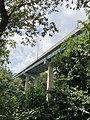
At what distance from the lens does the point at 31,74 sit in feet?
126

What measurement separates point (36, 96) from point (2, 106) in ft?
3.25

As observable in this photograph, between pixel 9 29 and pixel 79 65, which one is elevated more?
pixel 9 29

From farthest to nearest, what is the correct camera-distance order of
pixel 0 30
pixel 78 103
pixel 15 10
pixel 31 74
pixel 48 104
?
pixel 31 74
pixel 15 10
pixel 0 30
pixel 48 104
pixel 78 103

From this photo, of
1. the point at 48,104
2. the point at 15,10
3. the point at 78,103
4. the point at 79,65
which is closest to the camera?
the point at 78,103

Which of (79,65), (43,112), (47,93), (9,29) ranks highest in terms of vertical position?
(9,29)

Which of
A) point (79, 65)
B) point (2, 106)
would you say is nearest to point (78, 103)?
point (79, 65)

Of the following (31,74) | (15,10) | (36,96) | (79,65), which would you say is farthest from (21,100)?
(31,74)

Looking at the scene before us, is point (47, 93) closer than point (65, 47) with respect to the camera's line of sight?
Yes

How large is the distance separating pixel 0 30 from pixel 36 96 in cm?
249

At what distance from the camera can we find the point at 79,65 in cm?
781

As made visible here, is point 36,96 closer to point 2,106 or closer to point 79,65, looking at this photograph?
point 2,106

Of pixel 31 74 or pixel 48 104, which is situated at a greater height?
pixel 31 74

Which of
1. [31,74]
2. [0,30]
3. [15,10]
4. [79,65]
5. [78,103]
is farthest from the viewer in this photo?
[31,74]

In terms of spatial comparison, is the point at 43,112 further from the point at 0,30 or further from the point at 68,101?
the point at 0,30
